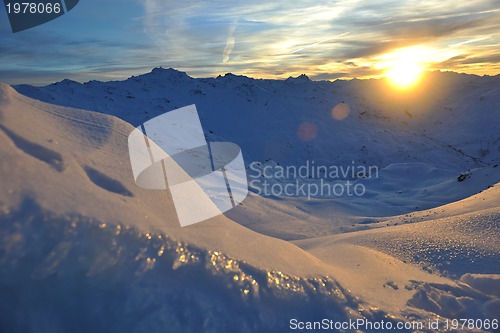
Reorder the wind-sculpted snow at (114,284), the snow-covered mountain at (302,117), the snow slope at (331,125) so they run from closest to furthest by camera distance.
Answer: the wind-sculpted snow at (114,284), the snow slope at (331,125), the snow-covered mountain at (302,117)

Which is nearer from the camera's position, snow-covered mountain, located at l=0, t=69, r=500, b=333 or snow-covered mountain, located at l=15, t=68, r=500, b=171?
snow-covered mountain, located at l=0, t=69, r=500, b=333

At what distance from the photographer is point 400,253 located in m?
5.12

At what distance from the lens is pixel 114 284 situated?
230 cm

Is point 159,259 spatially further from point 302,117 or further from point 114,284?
point 302,117

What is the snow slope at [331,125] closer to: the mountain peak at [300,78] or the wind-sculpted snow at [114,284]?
the mountain peak at [300,78]

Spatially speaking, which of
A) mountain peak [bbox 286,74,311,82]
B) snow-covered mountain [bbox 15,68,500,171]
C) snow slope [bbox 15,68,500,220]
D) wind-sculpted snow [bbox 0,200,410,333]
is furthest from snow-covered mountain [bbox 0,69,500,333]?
mountain peak [bbox 286,74,311,82]

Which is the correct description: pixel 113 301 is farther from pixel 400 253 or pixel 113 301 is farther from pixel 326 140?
pixel 326 140

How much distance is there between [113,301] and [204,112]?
86.2 feet

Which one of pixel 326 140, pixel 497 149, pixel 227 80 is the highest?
pixel 227 80

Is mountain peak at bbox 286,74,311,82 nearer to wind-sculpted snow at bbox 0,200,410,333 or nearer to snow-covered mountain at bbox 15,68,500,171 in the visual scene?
snow-covered mountain at bbox 15,68,500,171

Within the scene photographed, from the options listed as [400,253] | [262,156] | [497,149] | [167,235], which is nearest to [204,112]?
[262,156]

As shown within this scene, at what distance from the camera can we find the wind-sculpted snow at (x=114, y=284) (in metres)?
2.16

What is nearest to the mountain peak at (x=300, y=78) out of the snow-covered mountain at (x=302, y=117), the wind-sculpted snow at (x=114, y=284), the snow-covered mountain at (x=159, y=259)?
the snow-covered mountain at (x=302, y=117)

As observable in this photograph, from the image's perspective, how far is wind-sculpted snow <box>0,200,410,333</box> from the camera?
7.07 feet
